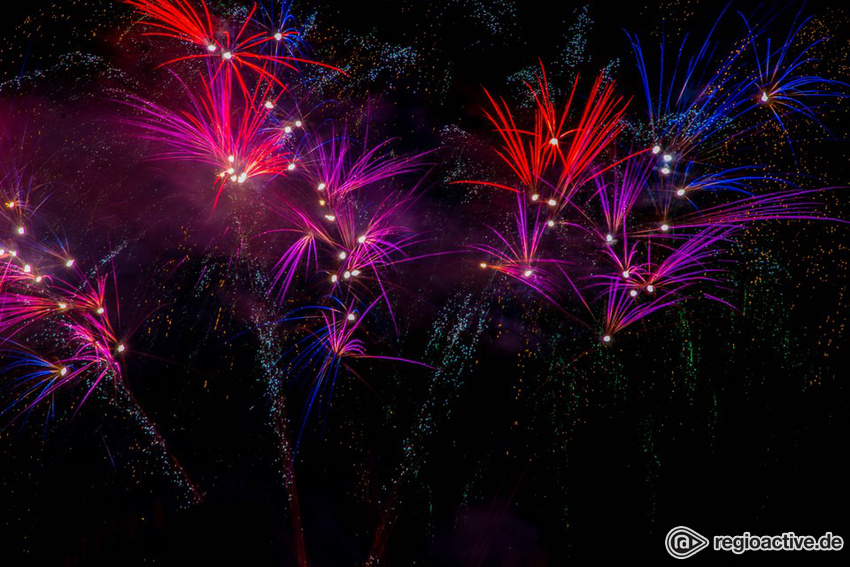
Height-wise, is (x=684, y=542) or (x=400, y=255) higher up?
(x=400, y=255)

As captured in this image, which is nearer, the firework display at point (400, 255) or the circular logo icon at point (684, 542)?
the firework display at point (400, 255)

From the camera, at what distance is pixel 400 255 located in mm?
4781

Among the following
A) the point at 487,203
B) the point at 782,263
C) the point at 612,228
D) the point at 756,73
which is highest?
the point at 756,73

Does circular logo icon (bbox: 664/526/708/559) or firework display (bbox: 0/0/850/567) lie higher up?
firework display (bbox: 0/0/850/567)

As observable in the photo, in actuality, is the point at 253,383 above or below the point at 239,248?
below

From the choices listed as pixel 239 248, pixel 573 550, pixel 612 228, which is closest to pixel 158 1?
pixel 239 248

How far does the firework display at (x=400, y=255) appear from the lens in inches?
160

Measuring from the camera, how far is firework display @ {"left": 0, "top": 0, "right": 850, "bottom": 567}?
13.3ft

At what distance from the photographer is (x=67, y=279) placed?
4.54 meters

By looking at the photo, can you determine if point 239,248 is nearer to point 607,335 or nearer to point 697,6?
point 607,335

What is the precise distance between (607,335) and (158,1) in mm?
4555

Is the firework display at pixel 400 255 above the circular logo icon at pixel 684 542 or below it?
Answer: above

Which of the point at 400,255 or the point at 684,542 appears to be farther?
the point at 400,255

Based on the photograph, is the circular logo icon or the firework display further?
the circular logo icon
